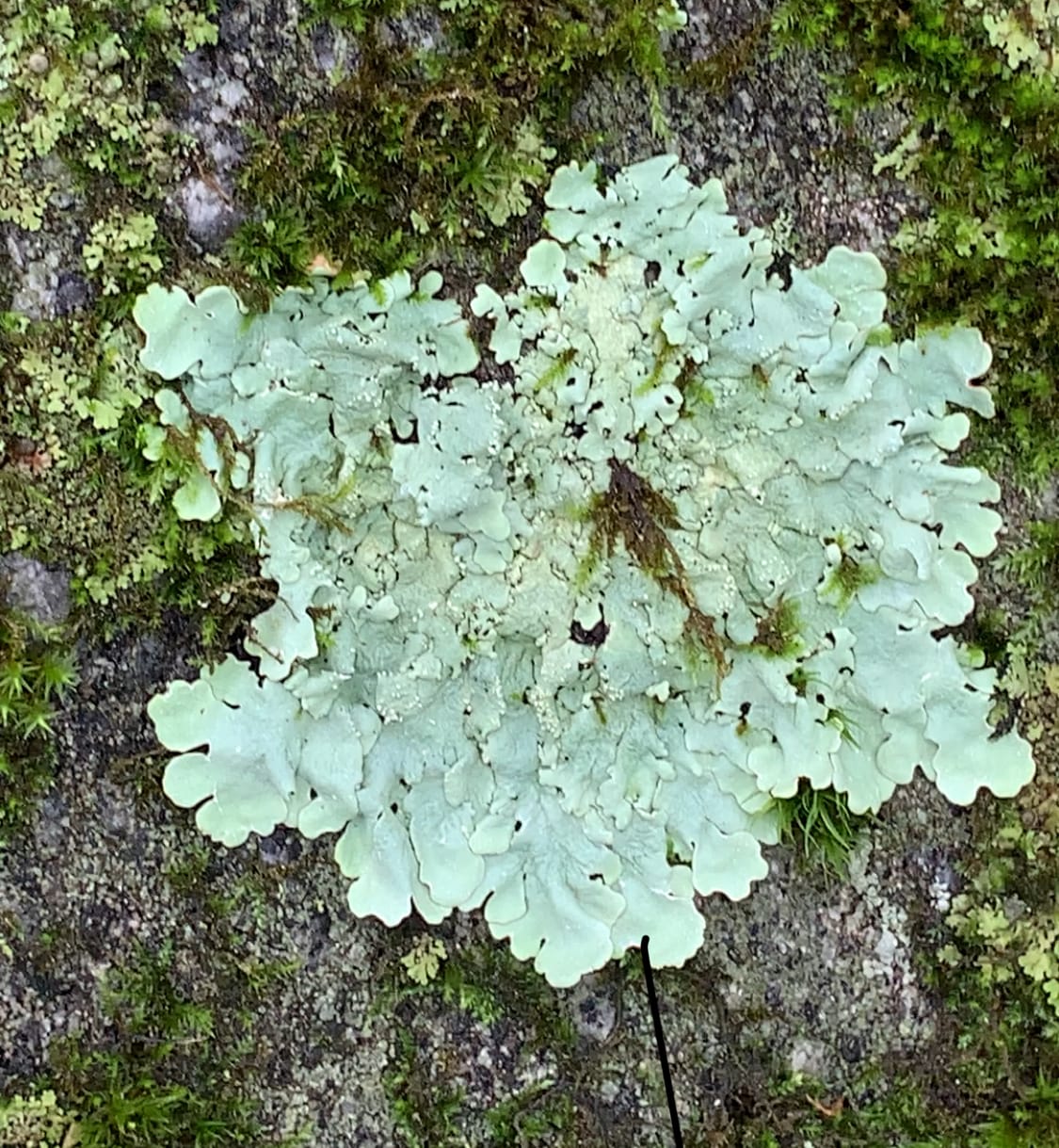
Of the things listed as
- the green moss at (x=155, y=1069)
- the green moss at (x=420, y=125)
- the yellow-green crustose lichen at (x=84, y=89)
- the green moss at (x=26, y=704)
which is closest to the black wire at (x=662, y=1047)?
the green moss at (x=155, y=1069)

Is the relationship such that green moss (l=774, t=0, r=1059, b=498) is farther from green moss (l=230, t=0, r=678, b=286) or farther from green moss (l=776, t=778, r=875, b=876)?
green moss (l=776, t=778, r=875, b=876)

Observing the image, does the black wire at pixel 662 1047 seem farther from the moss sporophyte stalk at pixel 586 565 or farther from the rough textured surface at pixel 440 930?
the moss sporophyte stalk at pixel 586 565

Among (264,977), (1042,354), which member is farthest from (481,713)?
(1042,354)

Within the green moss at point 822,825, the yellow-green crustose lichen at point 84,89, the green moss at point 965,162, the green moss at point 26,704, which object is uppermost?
the yellow-green crustose lichen at point 84,89

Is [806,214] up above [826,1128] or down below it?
above

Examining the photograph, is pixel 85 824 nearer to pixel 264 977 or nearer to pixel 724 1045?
pixel 264 977

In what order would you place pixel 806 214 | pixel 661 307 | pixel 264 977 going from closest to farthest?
pixel 661 307 < pixel 806 214 < pixel 264 977
